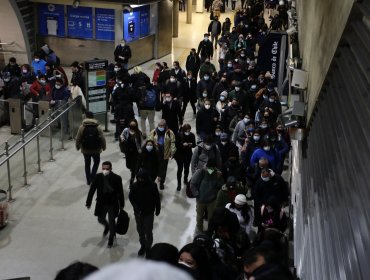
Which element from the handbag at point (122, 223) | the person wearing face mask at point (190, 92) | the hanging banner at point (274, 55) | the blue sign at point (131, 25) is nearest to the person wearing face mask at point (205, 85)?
the person wearing face mask at point (190, 92)

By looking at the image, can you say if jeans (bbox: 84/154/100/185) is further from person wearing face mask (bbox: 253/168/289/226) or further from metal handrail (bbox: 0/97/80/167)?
person wearing face mask (bbox: 253/168/289/226)

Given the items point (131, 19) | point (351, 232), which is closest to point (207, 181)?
point (351, 232)

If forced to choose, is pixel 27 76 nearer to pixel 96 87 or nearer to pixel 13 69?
pixel 13 69

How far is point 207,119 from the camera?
11.9 m

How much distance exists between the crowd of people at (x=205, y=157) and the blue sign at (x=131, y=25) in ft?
10.3

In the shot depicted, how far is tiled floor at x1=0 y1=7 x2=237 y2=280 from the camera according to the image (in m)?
8.38

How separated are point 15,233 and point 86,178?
2.25 meters

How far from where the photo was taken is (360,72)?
444 centimetres

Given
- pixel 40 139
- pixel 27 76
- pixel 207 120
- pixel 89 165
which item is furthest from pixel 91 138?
pixel 27 76

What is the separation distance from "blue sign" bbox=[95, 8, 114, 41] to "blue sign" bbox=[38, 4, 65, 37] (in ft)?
4.07

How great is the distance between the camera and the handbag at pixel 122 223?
28.2 feet

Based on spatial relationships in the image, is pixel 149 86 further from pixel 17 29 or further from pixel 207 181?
pixel 17 29

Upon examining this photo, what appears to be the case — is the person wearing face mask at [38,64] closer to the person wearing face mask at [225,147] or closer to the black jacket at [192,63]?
the black jacket at [192,63]

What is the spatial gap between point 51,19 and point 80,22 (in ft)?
3.25
